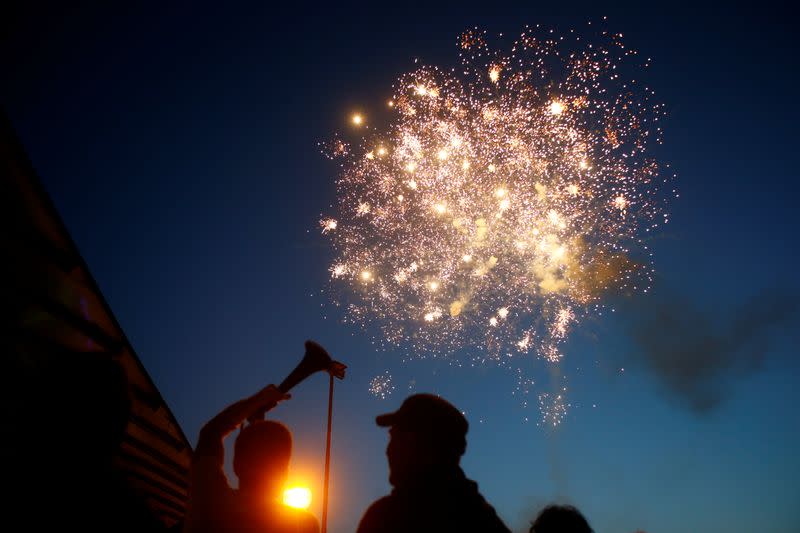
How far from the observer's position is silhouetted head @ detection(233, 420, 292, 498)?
2635 mm

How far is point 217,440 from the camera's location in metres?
2.50

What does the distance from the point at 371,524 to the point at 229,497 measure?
34.6 inches

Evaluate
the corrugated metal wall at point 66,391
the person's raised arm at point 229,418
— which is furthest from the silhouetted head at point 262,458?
the corrugated metal wall at point 66,391

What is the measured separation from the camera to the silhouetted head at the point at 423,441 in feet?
7.93

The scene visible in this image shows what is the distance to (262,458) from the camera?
2.67m

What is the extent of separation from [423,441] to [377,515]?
0.45m

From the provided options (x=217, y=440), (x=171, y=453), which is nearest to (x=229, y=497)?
(x=217, y=440)

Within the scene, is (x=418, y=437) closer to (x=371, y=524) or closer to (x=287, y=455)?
(x=371, y=524)

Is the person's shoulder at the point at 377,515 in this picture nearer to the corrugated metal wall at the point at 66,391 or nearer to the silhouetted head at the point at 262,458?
the silhouetted head at the point at 262,458

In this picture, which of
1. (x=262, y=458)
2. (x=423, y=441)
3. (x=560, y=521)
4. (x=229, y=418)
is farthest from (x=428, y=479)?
(x=560, y=521)

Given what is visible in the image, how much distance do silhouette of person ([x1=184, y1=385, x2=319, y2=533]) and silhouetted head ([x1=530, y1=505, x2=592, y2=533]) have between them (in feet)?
5.83

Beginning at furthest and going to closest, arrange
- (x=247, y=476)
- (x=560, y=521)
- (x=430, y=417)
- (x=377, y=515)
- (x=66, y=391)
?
1. (x=560, y=521)
2. (x=247, y=476)
3. (x=430, y=417)
4. (x=377, y=515)
5. (x=66, y=391)

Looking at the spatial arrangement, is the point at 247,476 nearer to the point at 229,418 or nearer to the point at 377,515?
the point at 229,418

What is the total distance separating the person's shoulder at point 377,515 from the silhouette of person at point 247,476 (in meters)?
0.67
